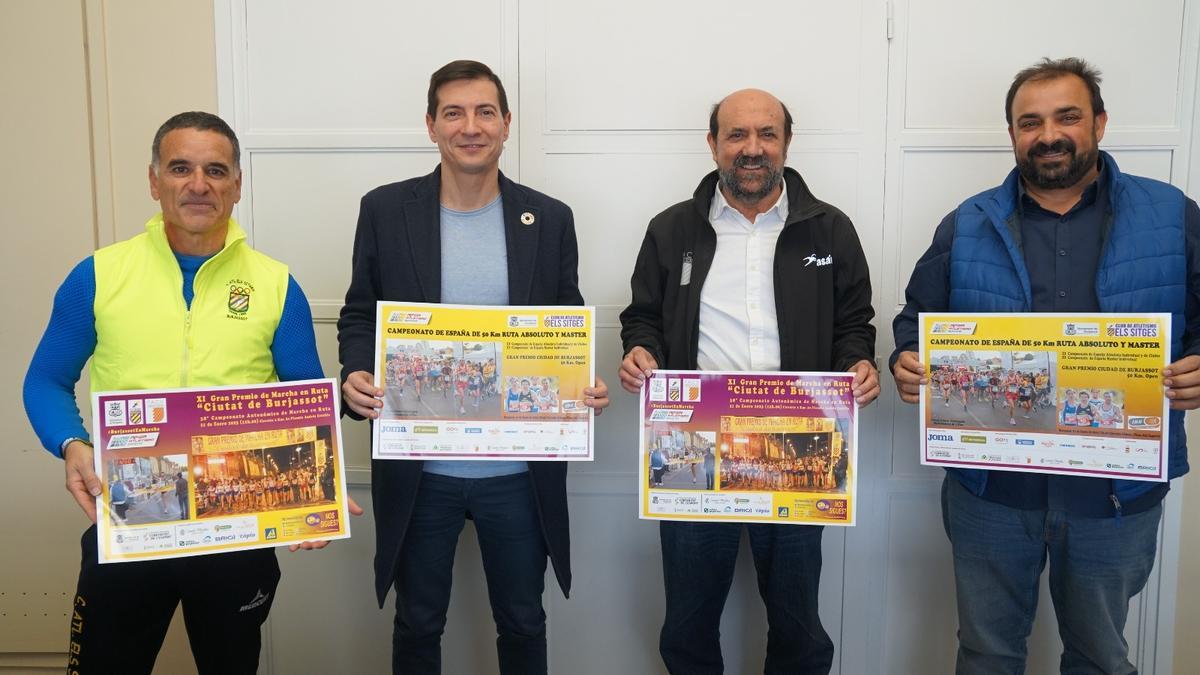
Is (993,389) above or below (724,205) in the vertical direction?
below

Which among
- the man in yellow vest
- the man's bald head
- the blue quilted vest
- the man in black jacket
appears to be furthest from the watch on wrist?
the blue quilted vest

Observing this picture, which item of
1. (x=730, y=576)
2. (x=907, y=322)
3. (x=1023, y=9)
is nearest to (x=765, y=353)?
(x=907, y=322)

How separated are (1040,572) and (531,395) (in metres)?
1.51

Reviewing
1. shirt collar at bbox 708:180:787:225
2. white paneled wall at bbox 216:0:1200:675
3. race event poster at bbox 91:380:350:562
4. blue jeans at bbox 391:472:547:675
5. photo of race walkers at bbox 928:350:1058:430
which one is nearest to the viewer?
race event poster at bbox 91:380:350:562

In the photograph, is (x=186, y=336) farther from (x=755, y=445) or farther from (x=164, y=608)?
(x=755, y=445)

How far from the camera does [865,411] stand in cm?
275

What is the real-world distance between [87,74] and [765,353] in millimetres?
2672

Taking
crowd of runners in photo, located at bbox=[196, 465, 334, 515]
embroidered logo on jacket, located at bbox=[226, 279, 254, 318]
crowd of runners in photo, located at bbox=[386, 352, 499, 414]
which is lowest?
crowd of runners in photo, located at bbox=[196, 465, 334, 515]

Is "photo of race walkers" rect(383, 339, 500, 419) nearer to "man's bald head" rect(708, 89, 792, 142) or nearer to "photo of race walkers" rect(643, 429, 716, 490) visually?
"photo of race walkers" rect(643, 429, 716, 490)

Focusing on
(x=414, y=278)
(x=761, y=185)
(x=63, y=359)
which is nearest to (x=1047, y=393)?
(x=761, y=185)

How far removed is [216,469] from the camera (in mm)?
1730

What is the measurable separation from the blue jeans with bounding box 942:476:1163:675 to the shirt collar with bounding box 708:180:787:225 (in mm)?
954

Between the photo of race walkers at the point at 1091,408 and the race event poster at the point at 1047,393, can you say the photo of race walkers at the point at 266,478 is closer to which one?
the race event poster at the point at 1047,393

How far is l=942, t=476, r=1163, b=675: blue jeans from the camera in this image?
197cm
